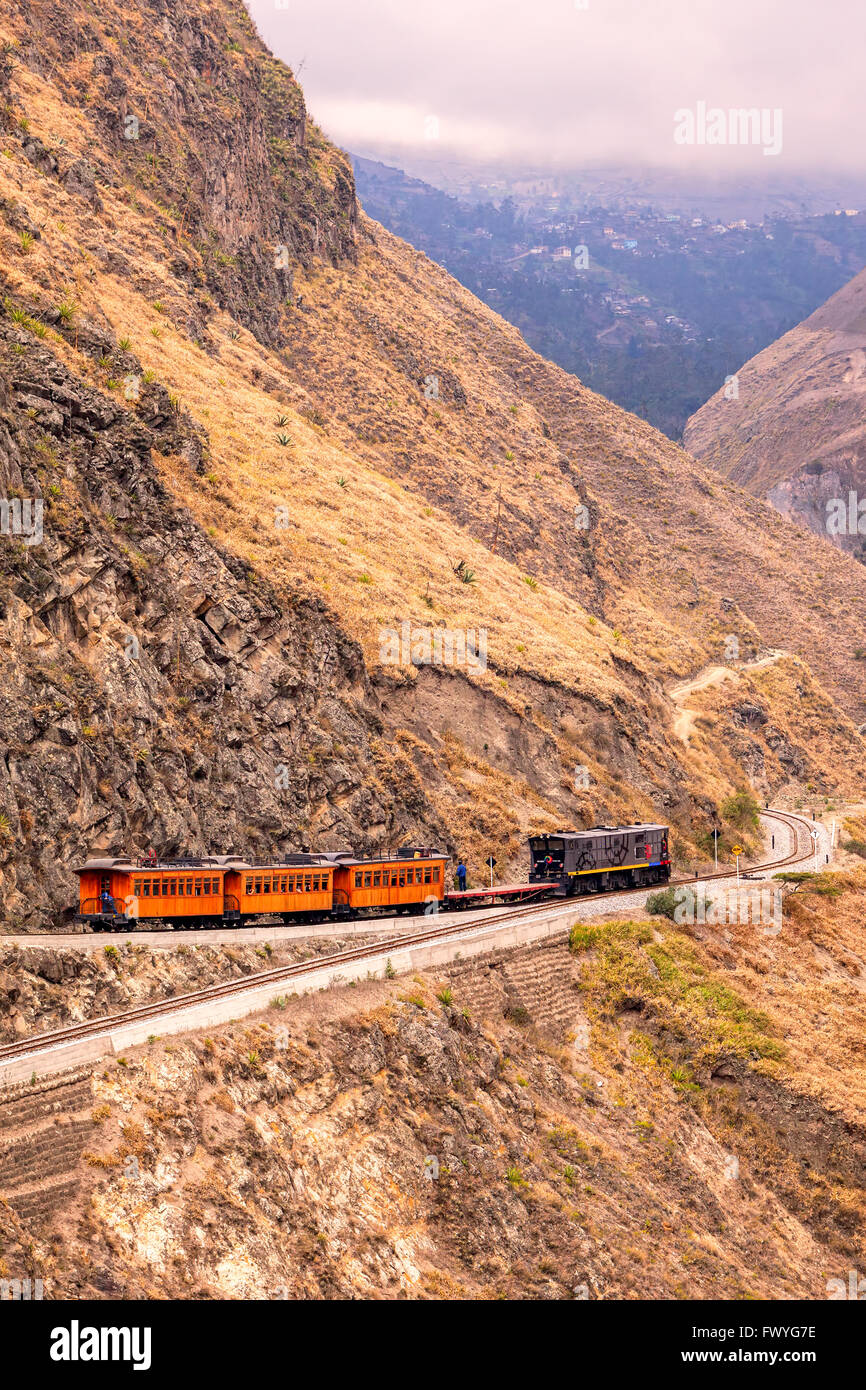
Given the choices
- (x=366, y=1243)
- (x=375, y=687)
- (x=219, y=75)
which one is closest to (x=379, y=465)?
(x=219, y=75)

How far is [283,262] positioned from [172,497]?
5576cm

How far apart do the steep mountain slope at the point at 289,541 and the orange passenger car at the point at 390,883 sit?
501cm

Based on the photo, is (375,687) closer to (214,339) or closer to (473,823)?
(473,823)

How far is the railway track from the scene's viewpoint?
2984 centimetres

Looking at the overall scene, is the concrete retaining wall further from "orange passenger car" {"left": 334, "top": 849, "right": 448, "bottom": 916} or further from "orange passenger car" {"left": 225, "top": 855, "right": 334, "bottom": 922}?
"orange passenger car" {"left": 225, "top": 855, "right": 334, "bottom": 922}

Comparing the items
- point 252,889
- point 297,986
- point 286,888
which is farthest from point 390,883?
point 297,986

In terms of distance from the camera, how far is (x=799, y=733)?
107625 millimetres

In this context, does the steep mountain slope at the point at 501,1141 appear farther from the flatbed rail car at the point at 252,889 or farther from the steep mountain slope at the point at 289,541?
the steep mountain slope at the point at 289,541

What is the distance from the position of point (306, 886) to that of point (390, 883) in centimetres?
344

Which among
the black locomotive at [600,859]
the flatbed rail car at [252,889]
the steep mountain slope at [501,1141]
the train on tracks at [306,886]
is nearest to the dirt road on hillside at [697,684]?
the black locomotive at [600,859]

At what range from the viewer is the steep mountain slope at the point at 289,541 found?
43.5m

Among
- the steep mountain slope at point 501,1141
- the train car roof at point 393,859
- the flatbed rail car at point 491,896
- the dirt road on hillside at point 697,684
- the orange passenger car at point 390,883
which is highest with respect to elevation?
the dirt road on hillside at point 697,684

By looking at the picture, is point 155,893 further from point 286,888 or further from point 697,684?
point 697,684

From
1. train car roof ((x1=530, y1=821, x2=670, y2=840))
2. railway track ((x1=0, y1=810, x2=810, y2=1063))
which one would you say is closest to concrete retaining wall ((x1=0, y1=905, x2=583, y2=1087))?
railway track ((x1=0, y1=810, x2=810, y2=1063))
